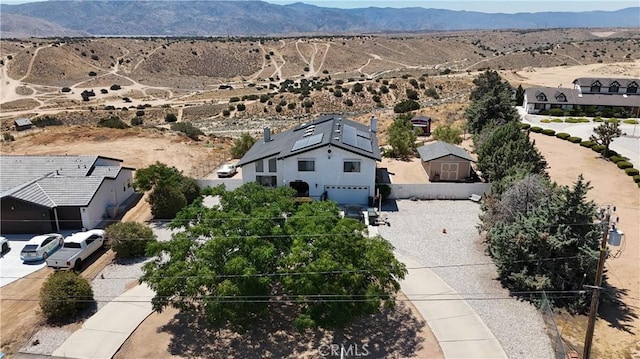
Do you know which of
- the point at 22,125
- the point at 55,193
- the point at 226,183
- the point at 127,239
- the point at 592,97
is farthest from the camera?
the point at 592,97

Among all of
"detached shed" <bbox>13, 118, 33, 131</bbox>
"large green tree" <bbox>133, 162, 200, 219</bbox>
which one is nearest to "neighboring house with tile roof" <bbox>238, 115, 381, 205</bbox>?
"large green tree" <bbox>133, 162, 200, 219</bbox>

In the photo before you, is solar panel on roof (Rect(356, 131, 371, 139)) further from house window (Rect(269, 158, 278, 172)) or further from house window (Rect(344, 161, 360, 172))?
house window (Rect(269, 158, 278, 172))

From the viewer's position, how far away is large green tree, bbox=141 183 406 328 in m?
18.3

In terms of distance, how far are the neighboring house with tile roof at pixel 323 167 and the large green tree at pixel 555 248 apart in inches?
516

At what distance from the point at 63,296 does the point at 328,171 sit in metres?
20.0

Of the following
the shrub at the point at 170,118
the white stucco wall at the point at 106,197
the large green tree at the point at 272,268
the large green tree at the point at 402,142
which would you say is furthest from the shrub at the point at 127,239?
the shrub at the point at 170,118

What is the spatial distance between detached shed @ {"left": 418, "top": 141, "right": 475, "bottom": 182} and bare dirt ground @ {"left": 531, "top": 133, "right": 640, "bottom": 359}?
840cm

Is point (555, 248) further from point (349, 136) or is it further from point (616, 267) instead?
point (349, 136)

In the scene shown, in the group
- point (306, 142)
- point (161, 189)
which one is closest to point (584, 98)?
point (306, 142)

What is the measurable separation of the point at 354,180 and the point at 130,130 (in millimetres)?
37924

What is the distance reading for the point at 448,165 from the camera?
1647 inches

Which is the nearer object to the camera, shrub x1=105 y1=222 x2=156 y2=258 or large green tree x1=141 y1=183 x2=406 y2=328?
large green tree x1=141 y1=183 x2=406 y2=328

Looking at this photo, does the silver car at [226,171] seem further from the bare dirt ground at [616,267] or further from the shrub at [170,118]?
the shrub at [170,118]

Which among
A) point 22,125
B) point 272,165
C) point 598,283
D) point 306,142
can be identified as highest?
point 306,142
